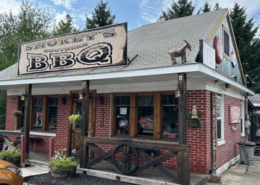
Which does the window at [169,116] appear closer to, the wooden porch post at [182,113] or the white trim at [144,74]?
the white trim at [144,74]

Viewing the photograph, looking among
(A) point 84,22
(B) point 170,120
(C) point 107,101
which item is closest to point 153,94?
(B) point 170,120

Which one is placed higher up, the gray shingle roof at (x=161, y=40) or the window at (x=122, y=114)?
the gray shingle roof at (x=161, y=40)

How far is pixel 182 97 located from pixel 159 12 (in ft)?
74.7

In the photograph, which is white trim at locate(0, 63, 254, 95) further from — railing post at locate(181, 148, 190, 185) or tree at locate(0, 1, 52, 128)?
tree at locate(0, 1, 52, 128)

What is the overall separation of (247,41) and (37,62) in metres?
21.5

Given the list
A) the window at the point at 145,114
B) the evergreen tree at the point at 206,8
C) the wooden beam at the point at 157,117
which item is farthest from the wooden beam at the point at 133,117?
the evergreen tree at the point at 206,8

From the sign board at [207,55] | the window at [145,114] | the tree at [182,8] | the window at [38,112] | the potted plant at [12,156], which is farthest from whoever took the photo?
the tree at [182,8]

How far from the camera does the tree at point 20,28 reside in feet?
66.7

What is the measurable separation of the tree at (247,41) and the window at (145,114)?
18303 millimetres

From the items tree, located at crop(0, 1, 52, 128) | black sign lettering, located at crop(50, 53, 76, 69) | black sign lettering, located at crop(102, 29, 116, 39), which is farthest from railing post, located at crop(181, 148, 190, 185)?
tree, located at crop(0, 1, 52, 128)

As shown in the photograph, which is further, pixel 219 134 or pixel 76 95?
pixel 76 95

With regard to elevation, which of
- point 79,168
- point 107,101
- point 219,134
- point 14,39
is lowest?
point 79,168

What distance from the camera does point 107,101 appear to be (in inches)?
339

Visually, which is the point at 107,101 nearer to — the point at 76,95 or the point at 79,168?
the point at 76,95
